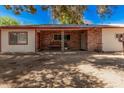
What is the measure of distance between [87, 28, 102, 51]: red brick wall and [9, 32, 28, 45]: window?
5707 mm

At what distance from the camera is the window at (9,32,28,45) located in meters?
20.9

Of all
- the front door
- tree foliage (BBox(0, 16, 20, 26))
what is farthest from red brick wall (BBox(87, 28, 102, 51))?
tree foliage (BBox(0, 16, 20, 26))

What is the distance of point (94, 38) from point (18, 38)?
22.5 ft

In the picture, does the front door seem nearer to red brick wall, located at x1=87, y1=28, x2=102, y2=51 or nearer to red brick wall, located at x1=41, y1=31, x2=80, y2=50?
red brick wall, located at x1=41, y1=31, x2=80, y2=50

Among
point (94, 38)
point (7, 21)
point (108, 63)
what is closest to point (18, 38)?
point (94, 38)

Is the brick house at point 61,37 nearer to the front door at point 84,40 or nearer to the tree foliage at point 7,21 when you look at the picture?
the front door at point 84,40

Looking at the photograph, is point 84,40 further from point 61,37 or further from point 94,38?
point 61,37

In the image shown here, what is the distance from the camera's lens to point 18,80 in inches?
333

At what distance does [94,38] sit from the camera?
21312 mm

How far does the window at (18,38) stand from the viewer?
20.9 meters

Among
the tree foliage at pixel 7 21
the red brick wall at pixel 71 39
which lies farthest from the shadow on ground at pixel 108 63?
the tree foliage at pixel 7 21
